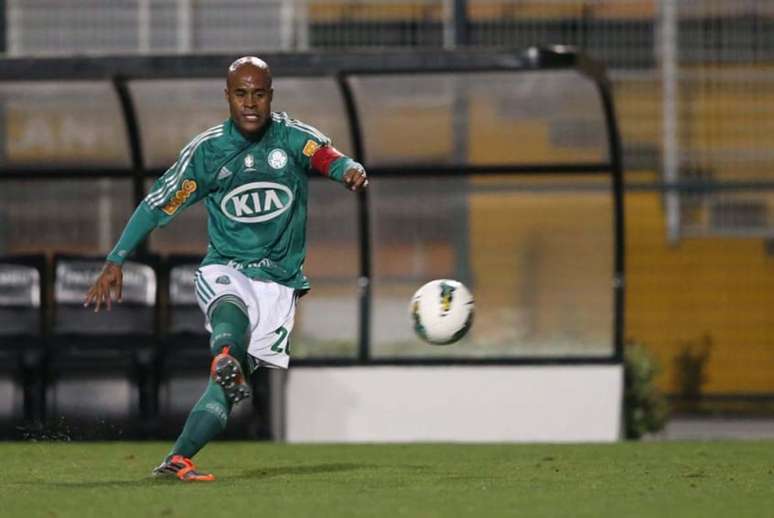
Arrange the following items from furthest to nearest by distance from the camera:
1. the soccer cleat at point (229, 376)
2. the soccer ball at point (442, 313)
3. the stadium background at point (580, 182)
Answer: the stadium background at point (580, 182)
the soccer ball at point (442, 313)
the soccer cleat at point (229, 376)

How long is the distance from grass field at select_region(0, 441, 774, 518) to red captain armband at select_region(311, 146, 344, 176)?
1.51m

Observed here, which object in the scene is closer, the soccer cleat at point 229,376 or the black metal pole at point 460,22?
the soccer cleat at point 229,376

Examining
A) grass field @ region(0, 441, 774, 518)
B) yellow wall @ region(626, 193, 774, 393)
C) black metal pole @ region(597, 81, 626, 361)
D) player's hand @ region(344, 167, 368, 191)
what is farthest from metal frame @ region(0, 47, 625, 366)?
player's hand @ region(344, 167, 368, 191)

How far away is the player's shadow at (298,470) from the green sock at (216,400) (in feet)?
2.12

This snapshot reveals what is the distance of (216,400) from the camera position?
910cm

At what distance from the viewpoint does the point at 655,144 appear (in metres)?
17.3

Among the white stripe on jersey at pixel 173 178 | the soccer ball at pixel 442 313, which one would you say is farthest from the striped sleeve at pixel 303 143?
the soccer ball at pixel 442 313

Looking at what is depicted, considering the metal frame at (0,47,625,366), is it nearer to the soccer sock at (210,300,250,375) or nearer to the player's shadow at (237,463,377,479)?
the player's shadow at (237,463,377,479)

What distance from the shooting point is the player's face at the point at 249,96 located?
926 centimetres

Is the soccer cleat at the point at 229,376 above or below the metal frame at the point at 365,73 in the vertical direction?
below

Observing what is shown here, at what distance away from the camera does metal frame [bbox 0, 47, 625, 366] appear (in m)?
13.4

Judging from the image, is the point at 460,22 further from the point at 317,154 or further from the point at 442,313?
the point at 317,154

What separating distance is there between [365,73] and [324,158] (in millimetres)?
4387

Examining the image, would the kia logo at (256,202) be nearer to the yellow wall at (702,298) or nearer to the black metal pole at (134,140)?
the black metal pole at (134,140)
